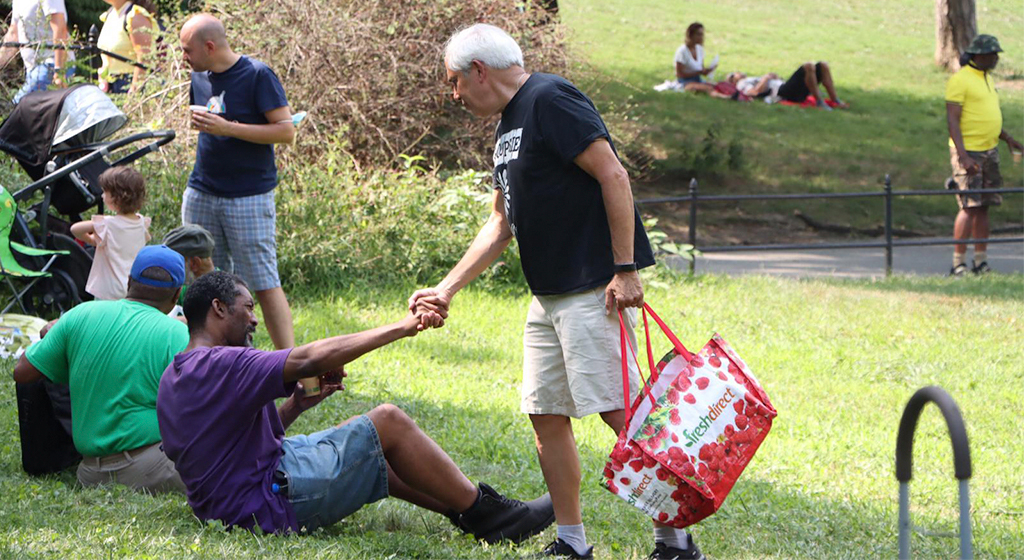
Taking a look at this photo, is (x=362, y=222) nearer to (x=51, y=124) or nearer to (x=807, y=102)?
(x=51, y=124)

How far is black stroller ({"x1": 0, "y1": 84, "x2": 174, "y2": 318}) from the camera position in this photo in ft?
24.2

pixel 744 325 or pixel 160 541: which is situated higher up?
pixel 160 541

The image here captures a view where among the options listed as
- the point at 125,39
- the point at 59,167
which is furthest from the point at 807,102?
the point at 59,167

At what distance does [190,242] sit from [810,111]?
1838cm

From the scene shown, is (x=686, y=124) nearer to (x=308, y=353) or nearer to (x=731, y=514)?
(x=731, y=514)

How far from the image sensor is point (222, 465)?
4.20m

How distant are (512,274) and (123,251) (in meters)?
3.81

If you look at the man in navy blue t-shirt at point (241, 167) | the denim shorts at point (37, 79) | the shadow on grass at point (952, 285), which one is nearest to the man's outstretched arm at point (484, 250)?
the man in navy blue t-shirt at point (241, 167)

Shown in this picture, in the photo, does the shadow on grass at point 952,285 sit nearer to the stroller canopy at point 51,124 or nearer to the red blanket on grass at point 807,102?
the stroller canopy at point 51,124

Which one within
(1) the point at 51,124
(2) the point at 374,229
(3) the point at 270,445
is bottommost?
(2) the point at 374,229

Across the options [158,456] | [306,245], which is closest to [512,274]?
[306,245]

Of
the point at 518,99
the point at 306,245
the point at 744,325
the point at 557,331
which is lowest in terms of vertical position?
the point at 744,325

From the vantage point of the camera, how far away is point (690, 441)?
3.99 meters

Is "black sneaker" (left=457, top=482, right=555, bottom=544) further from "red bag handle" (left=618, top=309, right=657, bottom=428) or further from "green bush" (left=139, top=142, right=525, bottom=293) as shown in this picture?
"green bush" (left=139, top=142, right=525, bottom=293)
